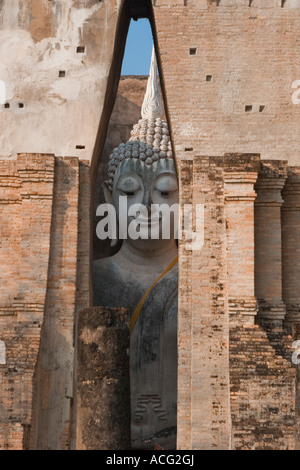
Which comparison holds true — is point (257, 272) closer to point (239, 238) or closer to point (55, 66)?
point (239, 238)

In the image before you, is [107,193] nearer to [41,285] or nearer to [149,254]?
[149,254]

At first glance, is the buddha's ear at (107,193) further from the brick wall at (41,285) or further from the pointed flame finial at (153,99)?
the brick wall at (41,285)

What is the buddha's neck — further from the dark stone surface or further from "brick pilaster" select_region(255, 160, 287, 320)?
the dark stone surface

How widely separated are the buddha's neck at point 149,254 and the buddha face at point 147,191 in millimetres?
254

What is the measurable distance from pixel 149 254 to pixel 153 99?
3.78 m

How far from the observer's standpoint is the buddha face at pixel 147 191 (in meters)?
19.9

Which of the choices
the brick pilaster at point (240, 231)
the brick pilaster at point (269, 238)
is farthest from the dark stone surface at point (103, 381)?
the brick pilaster at point (269, 238)

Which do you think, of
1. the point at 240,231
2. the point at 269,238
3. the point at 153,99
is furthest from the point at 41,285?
the point at 153,99

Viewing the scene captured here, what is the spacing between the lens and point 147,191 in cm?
2006

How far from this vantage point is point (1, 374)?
16031mm

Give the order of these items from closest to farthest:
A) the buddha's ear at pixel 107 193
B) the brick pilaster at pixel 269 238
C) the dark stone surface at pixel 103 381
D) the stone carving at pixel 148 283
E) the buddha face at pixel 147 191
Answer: the dark stone surface at pixel 103 381, the brick pilaster at pixel 269 238, the stone carving at pixel 148 283, the buddha face at pixel 147 191, the buddha's ear at pixel 107 193

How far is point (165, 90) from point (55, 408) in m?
5.25

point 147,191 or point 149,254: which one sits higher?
point 147,191

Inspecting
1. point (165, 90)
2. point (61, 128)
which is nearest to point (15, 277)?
point (61, 128)
